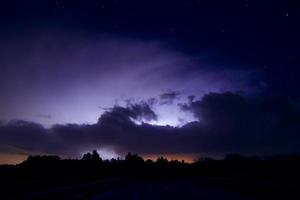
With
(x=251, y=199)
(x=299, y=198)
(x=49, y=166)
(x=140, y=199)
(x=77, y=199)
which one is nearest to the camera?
(x=299, y=198)

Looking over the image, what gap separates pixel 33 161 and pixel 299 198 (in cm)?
16809

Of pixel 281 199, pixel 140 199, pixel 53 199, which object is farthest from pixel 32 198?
pixel 281 199

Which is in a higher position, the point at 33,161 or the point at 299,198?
the point at 33,161

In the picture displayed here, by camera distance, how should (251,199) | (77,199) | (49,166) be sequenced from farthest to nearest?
(49,166)
(77,199)
(251,199)

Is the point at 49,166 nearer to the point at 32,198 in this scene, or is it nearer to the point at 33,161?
the point at 33,161

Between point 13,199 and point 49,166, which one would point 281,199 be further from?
point 49,166

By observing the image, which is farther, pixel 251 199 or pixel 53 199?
pixel 53 199

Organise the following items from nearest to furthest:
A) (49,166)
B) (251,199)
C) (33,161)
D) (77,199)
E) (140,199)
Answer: (251,199)
(140,199)
(77,199)
(49,166)
(33,161)

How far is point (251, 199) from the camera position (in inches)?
1220

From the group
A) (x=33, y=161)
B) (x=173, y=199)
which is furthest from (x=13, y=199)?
(x=33, y=161)

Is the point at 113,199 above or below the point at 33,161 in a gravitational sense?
below

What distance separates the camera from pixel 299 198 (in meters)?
28.8

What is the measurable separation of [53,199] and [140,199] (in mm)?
7331

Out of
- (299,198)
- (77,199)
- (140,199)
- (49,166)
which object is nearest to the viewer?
(299,198)
